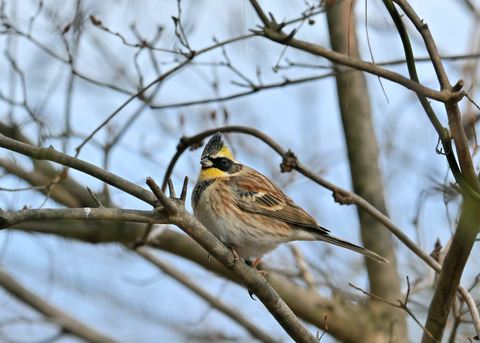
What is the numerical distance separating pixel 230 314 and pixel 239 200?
111 inches

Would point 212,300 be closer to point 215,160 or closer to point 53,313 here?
point 53,313

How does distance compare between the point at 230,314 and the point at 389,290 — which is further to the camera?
the point at 230,314

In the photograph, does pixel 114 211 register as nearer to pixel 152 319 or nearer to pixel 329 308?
pixel 329 308

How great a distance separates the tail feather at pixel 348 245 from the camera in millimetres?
4944

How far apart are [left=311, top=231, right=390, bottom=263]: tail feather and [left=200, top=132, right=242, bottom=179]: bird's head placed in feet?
3.37

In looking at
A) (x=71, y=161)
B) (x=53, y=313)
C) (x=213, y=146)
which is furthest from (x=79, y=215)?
(x=53, y=313)

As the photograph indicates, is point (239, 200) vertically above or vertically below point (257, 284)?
above

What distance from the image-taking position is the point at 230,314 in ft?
25.1

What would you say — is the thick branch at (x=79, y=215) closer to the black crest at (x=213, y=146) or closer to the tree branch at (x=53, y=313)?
the black crest at (x=213, y=146)

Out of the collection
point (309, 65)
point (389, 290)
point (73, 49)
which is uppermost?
point (309, 65)

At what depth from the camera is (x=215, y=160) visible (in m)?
5.60

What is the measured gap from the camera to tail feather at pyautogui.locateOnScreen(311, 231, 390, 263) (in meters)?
4.94

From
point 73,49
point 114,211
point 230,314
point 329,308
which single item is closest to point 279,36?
point 114,211

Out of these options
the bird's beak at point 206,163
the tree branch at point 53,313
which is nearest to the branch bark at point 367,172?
the bird's beak at point 206,163
